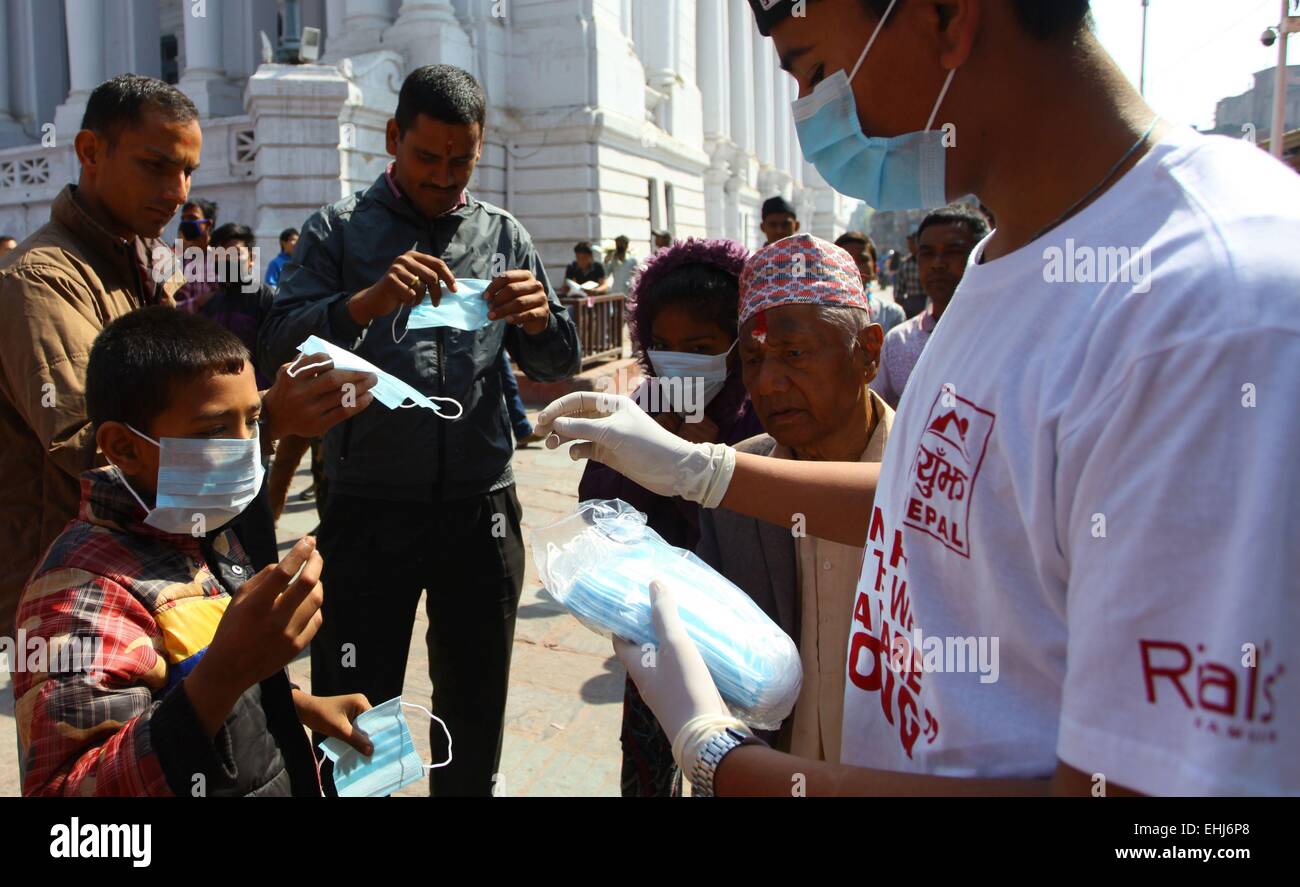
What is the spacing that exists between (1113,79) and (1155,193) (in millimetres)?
190

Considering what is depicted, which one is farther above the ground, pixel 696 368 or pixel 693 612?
pixel 696 368

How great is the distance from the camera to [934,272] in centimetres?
432

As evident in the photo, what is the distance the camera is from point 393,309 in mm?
2443

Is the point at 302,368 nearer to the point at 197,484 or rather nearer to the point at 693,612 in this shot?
the point at 197,484

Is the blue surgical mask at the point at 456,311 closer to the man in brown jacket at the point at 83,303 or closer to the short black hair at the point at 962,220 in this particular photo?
the man in brown jacket at the point at 83,303

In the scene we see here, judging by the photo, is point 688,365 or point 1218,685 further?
point 688,365

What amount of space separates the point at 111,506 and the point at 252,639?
0.46m

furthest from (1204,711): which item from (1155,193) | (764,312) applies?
(764,312)

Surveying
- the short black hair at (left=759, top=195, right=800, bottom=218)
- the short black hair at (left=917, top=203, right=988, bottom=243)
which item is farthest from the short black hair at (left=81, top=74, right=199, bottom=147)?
the short black hair at (left=759, top=195, right=800, bottom=218)

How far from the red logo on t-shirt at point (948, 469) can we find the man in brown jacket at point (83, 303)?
129 cm

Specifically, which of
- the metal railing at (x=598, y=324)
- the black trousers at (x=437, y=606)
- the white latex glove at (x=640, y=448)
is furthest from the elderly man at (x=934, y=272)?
the metal railing at (x=598, y=324)

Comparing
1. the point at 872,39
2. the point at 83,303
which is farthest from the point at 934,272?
the point at 83,303

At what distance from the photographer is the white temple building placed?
1294 centimetres

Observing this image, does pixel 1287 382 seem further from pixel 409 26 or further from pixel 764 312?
pixel 409 26
